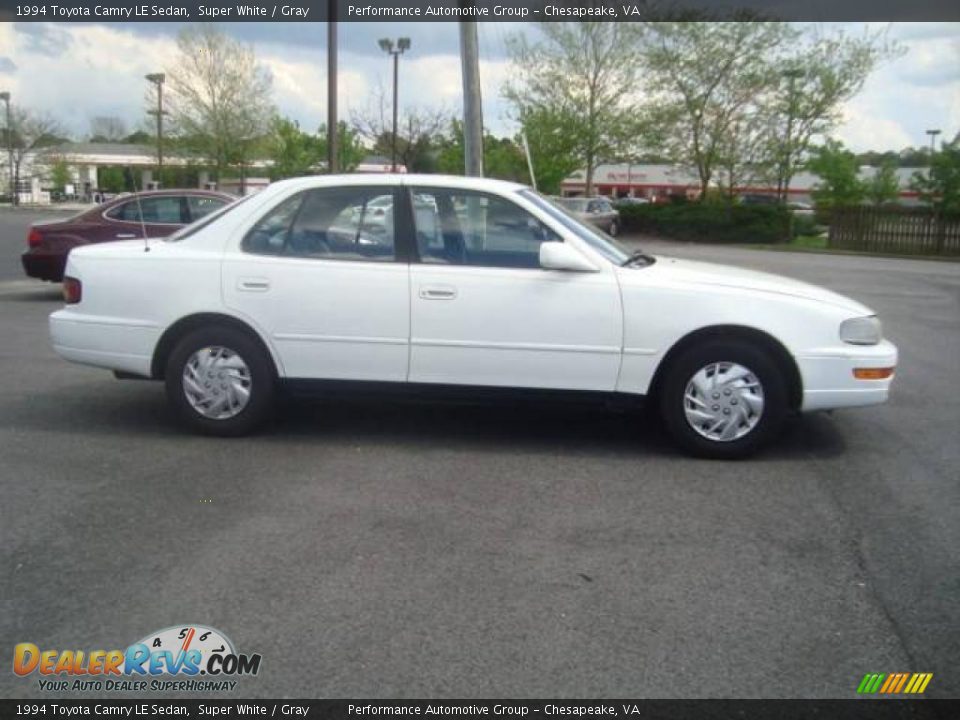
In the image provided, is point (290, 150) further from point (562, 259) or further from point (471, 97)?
point (562, 259)

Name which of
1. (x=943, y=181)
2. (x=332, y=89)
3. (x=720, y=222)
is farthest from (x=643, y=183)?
(x=332, y=89)

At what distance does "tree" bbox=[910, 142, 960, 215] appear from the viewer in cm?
3027

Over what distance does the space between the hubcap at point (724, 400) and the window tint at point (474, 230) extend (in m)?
1.20

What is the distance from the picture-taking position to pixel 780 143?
3638 cm

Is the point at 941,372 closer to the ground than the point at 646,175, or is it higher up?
closer to the ground

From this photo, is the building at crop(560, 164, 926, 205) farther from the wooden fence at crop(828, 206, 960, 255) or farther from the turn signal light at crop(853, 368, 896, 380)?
the turn signal light at crop(853, 368, 896, 380)

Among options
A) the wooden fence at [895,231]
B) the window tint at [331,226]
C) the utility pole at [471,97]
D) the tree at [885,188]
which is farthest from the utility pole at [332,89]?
the tree at [885,188]

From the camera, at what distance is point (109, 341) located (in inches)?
236

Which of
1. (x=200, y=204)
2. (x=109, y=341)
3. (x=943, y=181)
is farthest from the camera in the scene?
(x=943, y=181)

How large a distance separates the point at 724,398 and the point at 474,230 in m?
1.81

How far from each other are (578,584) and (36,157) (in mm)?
73549

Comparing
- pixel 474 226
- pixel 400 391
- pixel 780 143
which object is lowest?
pixel 400 391

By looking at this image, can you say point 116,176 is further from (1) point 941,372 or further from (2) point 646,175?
(1) point 941,372

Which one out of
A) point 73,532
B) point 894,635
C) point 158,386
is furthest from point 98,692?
point 158,386
